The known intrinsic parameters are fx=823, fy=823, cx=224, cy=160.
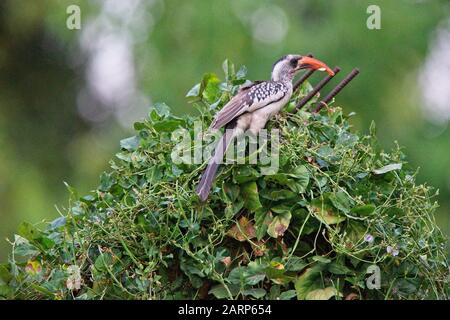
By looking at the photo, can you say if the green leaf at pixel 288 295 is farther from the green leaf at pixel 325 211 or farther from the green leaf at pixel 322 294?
the green leaf at pixel 325 211

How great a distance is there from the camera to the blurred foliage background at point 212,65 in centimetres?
454

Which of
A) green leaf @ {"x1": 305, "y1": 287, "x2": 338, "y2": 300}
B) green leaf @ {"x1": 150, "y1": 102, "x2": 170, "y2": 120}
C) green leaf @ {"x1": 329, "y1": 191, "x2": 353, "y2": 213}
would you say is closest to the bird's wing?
green leaf @ {"x1": 150, "y1": 102, "x2": 170, "y2": 120}

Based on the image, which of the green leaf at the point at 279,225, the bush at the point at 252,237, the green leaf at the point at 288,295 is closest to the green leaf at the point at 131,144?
the bush at the point at 252,237

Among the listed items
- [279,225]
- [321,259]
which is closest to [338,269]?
[321,259]

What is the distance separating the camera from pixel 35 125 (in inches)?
223

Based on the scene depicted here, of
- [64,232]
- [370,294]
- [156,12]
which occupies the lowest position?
[370,294]

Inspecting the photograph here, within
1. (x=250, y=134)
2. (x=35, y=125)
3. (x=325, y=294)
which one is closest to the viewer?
(x=325, y=294)

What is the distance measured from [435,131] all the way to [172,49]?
5.21 ft

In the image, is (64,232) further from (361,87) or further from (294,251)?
(361,87)

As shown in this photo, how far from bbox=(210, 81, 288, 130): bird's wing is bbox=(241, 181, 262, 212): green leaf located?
235 mm

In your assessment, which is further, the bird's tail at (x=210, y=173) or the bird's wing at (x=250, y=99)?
the bird's wing at (x=250, y=99)

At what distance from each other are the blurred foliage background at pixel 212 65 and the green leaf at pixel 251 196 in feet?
8.05

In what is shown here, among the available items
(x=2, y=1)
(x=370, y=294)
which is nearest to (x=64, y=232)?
(x=370, y=294)

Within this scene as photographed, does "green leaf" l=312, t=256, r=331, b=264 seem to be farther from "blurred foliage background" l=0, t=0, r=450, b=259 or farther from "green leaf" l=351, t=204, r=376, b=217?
"blurred foliage background" l=0, t=0, r=450, b=259
